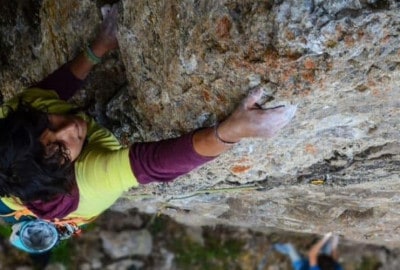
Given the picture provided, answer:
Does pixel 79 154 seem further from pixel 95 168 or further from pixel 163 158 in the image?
pixel 163 158

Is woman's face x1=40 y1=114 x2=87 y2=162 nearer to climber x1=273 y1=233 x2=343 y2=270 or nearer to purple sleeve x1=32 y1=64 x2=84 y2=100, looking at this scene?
purple sleeve x1=32 y1=64 x2=84 y2=100

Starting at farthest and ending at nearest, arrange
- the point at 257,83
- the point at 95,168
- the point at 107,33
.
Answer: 1. the point at 107,33
2. the point at 95,168
3. the point at 257,83

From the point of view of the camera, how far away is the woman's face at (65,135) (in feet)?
4.03

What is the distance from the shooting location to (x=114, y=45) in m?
1.60

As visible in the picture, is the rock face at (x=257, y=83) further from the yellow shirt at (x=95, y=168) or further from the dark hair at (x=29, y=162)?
the dark hair at (x=29, y=162)

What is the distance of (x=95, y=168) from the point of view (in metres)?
1.31

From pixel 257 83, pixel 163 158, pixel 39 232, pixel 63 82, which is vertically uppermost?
pixel 63 82

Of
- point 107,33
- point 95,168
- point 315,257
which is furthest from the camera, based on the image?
point 315,257

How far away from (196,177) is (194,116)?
1.56 feet

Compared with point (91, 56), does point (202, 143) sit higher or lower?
lower

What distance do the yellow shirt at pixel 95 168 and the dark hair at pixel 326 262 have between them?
6.57 ft

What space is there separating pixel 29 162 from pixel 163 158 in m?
0.27

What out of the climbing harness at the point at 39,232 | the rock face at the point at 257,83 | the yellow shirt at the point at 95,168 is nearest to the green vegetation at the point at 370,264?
the rock face at the point at 257,83

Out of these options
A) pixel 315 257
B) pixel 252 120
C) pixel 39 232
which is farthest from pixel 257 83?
pixel 315 257
